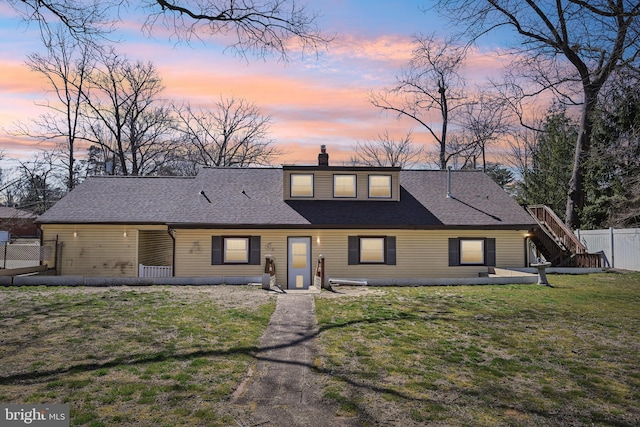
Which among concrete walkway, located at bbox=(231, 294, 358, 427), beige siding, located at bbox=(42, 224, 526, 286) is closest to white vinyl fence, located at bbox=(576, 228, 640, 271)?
beige siding, located at bbox=(42, 224, 526, 286)

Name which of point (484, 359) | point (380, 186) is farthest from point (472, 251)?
point (484, 359)

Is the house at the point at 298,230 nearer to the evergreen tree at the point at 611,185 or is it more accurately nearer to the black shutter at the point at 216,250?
the black shutter at the point at 216,250

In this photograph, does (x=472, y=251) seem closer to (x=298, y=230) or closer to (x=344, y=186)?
(x=344, y=186)

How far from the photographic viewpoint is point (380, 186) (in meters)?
21.7

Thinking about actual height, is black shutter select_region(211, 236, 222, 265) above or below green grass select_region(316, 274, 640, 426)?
above

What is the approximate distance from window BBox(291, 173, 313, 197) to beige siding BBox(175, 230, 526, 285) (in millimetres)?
2638

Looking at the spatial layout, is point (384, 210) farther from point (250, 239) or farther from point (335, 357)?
point (335, 357)

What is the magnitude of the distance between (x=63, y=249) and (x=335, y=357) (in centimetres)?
1782

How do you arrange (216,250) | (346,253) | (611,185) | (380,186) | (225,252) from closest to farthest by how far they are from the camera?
(216,250) < (225,252) < (346,253) < (380,186) < (611,185)

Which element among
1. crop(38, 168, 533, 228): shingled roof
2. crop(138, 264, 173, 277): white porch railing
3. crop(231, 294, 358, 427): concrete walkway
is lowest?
crop(231, 294, 358, 427): concrete walkway

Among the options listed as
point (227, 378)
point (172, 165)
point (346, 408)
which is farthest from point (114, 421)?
point (172, 165)

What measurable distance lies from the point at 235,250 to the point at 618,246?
66.5 feet

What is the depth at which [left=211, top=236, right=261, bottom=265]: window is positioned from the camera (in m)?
19.1

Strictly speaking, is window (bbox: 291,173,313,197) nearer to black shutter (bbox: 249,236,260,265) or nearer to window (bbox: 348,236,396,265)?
black shutter (bbox: 249,236,260,265)
